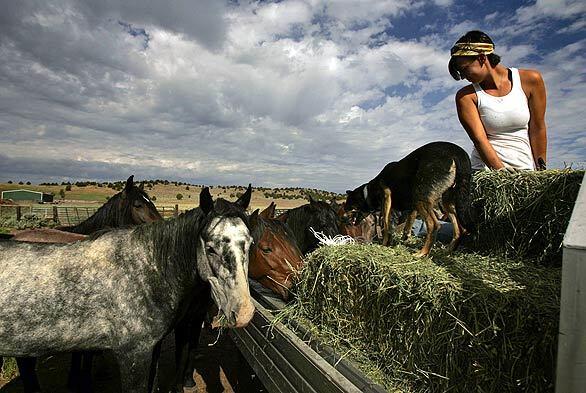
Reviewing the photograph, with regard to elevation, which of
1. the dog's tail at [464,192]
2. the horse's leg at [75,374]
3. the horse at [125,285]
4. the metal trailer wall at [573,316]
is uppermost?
the dog's tail at [464,192]

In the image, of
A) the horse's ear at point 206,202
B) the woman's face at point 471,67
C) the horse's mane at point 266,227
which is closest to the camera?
the horse's ear at point 206,202

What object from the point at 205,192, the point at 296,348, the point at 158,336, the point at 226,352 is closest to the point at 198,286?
the point at 158,336

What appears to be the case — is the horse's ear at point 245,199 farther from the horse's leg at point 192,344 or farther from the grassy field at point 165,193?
the grassy field at point 165,193

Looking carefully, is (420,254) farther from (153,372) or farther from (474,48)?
(153,372)

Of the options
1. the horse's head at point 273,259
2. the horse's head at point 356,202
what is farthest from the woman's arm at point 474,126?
the horse's head at point 273,259

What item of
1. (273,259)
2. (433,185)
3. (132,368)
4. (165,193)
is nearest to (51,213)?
(273,259)

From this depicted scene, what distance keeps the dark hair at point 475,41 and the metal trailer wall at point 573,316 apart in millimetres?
2638

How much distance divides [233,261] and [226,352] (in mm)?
4142

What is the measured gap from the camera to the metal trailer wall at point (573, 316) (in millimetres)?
1011

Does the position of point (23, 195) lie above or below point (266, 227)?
below

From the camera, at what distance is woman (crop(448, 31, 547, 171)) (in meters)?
3.28

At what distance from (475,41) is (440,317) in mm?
2537

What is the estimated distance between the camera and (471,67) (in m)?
3.24

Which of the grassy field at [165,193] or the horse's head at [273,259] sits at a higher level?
the horse's head at [273,259]
